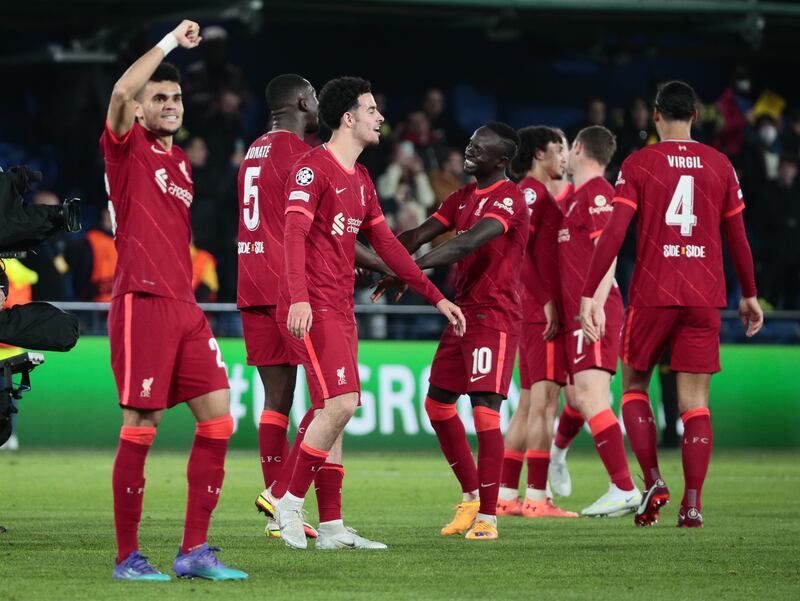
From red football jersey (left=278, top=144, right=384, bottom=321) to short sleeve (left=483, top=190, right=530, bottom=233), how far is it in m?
1.12

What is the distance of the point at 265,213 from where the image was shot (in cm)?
866

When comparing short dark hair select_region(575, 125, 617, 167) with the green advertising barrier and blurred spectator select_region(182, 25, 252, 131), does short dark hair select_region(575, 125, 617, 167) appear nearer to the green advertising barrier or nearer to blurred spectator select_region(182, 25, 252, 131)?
the green advertising barrier

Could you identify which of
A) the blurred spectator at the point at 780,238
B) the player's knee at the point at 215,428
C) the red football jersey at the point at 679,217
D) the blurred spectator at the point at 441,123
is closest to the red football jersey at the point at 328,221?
the player's knee at the point at 215,428

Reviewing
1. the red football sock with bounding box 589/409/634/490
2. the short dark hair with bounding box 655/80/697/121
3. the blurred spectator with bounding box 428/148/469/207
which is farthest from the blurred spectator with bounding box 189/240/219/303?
the short dark hair with bounding box 655/80/697/121

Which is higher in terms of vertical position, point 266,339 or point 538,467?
point 266,339

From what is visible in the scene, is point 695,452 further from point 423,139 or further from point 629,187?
point 423,139

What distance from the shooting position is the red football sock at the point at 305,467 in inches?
299

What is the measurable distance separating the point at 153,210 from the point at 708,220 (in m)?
4.05

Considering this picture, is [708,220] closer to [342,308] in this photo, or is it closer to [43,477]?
[342,308]

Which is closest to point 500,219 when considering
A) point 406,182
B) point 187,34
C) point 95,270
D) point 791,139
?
point 187,34

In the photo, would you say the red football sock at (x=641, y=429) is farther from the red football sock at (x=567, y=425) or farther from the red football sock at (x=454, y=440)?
the red football sock at (x=567, y=425)

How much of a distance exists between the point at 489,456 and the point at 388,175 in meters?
10.7

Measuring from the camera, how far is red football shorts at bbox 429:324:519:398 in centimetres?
863

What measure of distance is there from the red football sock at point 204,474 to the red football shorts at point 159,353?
17 cm
